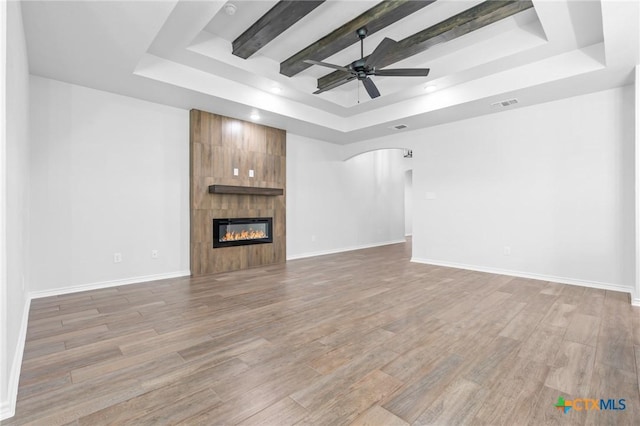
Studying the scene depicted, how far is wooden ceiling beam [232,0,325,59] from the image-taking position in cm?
289

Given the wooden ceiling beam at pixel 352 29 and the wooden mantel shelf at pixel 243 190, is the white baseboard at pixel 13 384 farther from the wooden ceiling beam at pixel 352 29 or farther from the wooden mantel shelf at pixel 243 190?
the wooden ceiling beam at pixel 352 29

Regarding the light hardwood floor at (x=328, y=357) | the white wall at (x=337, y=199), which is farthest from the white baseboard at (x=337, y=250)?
the light hardwood floor at (x=328, y=357)

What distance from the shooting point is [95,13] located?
2469mm

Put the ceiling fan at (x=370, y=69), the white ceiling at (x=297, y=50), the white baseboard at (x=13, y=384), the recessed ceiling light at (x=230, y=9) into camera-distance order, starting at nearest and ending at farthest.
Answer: the white baseboard at (x=13, y=384) < the white ceiling at (x=297, y=50) < the recessed ceiling light at (x=230, y=9) < the ceiling fan at (x=370, y=69)

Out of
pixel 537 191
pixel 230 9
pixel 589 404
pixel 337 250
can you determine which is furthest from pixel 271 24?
pixel 337 250

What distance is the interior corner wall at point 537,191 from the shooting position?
394 cm

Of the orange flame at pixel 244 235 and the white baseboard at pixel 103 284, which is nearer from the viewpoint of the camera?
the white baseboard at pixel 103 284

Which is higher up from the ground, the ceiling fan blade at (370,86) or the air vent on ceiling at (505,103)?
the air vent on ceiling at (505,103)

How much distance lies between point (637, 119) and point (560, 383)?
3254 mm

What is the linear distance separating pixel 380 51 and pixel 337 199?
176 inches

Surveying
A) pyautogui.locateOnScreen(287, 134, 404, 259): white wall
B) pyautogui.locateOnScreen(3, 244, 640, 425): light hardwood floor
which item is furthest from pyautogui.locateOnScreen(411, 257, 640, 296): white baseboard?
pyautogui.locateOnScreen(287, 134, 404, 259): white wall

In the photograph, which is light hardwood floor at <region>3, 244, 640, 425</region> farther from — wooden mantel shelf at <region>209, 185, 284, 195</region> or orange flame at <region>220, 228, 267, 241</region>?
wooden mantel shelf at <region>209, 185, 284, 195</region>

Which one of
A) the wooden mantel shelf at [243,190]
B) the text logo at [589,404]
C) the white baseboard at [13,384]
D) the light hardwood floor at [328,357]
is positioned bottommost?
the text logo at [589,404]

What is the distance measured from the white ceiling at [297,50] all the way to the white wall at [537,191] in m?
0.40
